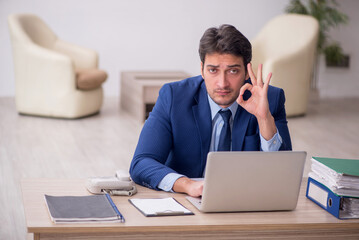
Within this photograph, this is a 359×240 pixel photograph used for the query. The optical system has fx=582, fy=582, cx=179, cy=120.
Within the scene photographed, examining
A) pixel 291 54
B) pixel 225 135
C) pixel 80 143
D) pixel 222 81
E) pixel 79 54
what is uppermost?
pixel 222 81

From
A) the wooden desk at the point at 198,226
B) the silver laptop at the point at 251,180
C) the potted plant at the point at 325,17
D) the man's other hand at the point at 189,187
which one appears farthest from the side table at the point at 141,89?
the silver laptop at the point at 251,180

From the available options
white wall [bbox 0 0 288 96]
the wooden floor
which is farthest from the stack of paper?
white wall [bbox 0 0 288 96]

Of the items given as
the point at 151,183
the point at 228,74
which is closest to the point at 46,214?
the point at 151,183

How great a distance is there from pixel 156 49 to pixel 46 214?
6.07 meters

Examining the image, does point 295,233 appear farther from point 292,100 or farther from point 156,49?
point 156,49

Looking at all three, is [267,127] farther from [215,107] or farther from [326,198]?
[326,198]

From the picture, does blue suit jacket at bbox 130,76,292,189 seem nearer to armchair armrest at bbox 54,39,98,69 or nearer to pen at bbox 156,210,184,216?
pen at bbox 156,210,184,216

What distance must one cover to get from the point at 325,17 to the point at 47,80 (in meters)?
3.48

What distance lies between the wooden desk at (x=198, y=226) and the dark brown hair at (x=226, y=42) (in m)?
0.62

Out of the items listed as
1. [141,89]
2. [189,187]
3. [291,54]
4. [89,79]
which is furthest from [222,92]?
[291,54]

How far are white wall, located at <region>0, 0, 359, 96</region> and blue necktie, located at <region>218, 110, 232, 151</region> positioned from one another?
532 cm

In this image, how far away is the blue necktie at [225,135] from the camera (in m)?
2.35

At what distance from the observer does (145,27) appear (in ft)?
24.8

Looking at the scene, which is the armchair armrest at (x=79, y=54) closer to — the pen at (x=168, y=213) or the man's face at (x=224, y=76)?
the man's face at (x=224, y=76)
